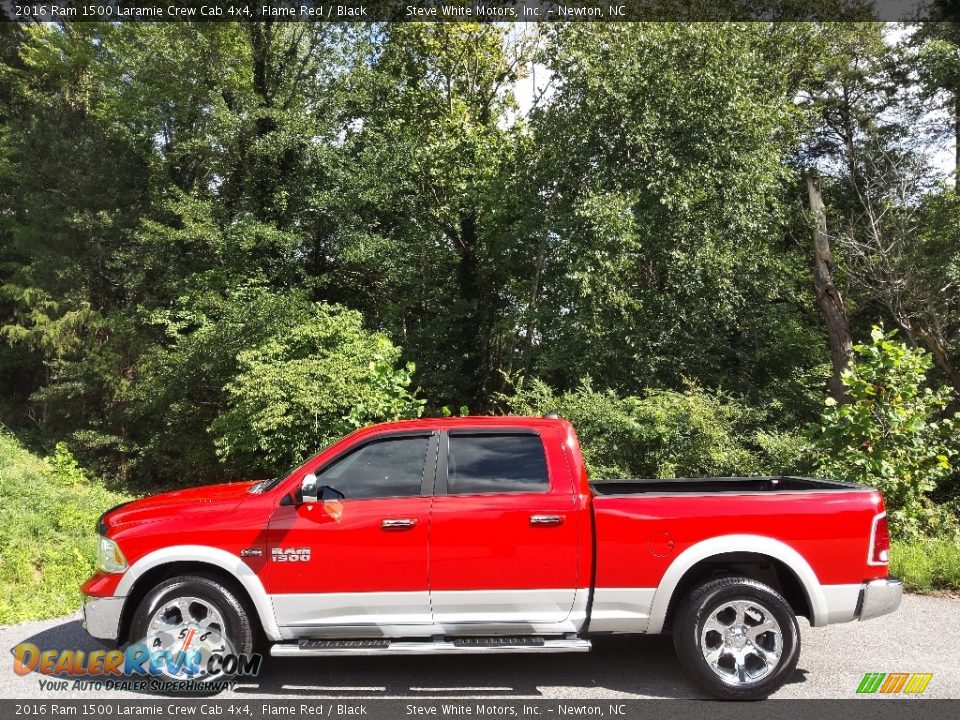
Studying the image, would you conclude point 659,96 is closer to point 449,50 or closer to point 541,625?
point 449,50

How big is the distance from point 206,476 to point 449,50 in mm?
14398

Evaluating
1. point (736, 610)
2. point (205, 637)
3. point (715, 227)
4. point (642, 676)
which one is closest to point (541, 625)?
point (642, 676)

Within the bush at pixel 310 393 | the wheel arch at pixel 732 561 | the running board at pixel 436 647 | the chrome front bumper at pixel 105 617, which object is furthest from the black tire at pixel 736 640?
the bush at pixel 310 393

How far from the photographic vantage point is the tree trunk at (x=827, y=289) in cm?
1896

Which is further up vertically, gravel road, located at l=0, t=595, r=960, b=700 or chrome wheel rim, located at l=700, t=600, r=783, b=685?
chrome wheel rim, located at l=700, t=600, r=783, b=685

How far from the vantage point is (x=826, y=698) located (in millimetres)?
4930

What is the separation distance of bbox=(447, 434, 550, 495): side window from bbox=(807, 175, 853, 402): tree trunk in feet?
51.6

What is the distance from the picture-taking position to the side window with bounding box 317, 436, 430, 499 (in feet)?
17.5

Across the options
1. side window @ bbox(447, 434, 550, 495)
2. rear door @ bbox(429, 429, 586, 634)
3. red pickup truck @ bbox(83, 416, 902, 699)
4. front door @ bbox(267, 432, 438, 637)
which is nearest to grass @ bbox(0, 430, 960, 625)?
red pickup truck @ bbox(83, 416, 902, 699)

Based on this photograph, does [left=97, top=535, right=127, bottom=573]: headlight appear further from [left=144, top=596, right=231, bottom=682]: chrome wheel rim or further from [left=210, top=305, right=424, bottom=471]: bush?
[left=210, top=305, right=424, bottom=471]: bush

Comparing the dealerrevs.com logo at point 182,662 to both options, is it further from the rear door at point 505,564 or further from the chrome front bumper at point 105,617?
the rear door at point 505,564

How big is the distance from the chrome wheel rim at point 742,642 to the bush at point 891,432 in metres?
4.77

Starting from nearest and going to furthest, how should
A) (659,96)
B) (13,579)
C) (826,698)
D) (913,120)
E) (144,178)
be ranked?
(826,698)
(13,579)
(659,96)
(913,120)
(144,178)

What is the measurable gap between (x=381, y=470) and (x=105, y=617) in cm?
206
